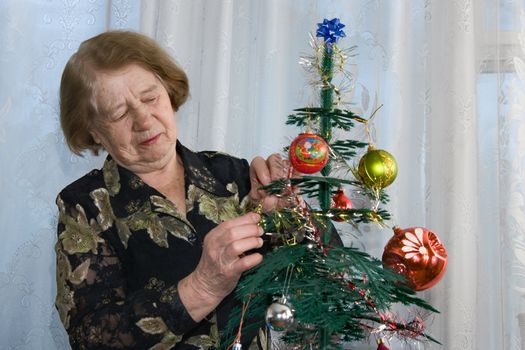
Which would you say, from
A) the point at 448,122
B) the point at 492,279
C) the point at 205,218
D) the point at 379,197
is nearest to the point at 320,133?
the point at 379,197

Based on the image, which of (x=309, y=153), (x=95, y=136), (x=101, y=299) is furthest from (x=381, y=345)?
(x=95, y=136)

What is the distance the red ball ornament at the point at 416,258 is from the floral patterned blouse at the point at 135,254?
0.33 metres

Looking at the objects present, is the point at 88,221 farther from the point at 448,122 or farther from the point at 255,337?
the point at 448,122

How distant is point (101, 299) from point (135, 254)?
12cm

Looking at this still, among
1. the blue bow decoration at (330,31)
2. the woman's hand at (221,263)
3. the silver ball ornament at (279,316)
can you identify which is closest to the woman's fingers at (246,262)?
the woman's hand at (221,263)

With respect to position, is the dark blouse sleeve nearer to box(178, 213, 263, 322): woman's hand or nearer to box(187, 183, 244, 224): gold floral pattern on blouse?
box(178, 213, 263, 322): woman's hand

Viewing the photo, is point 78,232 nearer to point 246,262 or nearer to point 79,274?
point 79,274

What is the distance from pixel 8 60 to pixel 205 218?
32.8 inches

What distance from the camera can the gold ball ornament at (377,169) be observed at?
93 cm

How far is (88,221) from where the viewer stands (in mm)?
1255

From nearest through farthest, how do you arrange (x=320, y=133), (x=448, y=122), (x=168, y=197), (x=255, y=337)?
(x=320, y=133) < (x=255, y=337) < (x=168, y=197) < (x=448, y=122)

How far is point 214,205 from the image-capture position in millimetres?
1321

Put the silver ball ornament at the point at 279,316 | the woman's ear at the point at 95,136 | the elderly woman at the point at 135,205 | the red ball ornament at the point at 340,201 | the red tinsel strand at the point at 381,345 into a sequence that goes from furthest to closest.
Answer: the woman's ear at the point at 95,136, the elderly woman at the point at 135,205, the red ball ornament at the point at 340,201, the red tinsel strand at the point at 381,345, the silver ball ornament at the point at 279,316

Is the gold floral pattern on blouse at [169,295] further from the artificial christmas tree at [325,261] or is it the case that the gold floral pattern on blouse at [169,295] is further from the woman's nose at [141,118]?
the woman's nose at [141,118]
